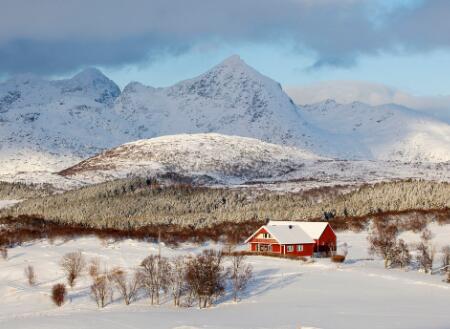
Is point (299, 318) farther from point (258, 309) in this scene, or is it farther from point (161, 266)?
point (161, 266)

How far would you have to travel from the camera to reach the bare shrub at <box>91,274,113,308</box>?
89.4 metres

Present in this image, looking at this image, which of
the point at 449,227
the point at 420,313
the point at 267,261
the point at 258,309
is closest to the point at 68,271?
the point at 267,261

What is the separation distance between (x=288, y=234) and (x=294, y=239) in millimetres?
1531

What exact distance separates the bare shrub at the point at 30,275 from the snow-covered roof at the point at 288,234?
3610cm

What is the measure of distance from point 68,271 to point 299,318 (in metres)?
44.6

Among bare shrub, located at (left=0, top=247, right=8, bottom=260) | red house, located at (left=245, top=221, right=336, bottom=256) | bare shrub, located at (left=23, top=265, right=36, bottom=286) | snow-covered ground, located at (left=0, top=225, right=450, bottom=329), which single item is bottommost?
snow-covered ground, located at (left=0, top=225, right=450, bottom=329)

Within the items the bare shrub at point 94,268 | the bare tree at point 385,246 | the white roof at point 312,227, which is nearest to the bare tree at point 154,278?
the bare shrub at point 94,268

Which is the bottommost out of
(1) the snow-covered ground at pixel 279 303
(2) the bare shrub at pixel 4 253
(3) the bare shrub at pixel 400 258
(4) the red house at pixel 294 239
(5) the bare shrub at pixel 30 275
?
(1) the snow-covered ground at pixel 279 303

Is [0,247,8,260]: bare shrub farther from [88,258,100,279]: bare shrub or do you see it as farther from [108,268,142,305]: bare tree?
[108,268,142,305]: bare tree

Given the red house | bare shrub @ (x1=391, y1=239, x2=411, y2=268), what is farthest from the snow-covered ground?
the red house

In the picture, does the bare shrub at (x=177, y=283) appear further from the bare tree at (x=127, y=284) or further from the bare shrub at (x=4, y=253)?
the bare shrub at (x=4, y=253)

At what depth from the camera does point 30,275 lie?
106 m

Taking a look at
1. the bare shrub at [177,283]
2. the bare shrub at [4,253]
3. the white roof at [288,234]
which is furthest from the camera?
the bare shrub at [4,253]

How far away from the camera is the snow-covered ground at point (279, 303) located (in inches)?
2778
